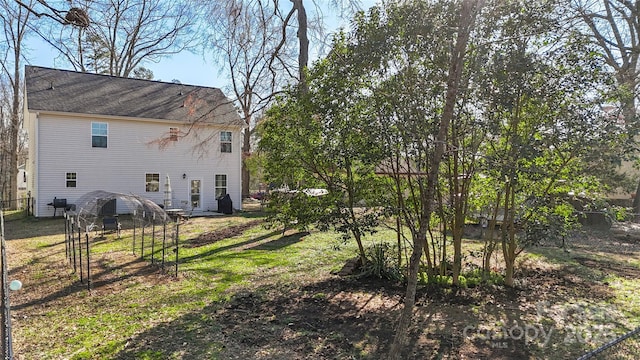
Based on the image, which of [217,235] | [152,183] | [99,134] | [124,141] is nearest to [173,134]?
[124,141]

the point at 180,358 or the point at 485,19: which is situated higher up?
the point at 485,19

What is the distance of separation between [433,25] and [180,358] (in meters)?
4.67

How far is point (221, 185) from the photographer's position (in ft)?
63.8

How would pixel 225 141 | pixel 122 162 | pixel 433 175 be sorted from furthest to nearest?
1. pixel 225 141
2. pixel 122 162
3. pixel 433 175

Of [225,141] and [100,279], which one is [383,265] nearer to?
[100,279]

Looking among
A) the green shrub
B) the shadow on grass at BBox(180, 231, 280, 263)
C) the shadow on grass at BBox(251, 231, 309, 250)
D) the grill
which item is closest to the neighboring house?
the grill

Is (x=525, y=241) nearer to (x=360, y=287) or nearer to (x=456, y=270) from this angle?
(x=456, y=270)

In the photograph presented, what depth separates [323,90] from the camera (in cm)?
593

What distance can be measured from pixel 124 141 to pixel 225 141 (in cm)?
462

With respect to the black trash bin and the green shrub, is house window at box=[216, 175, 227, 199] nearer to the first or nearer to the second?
the black trash bin

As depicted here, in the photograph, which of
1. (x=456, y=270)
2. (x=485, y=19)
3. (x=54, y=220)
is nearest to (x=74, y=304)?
(x=456, y=270)

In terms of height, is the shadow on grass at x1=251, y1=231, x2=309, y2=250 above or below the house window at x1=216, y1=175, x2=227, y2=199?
below

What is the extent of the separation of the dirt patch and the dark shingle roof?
4591mm

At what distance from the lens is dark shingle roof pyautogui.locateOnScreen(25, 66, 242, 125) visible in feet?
53.0
